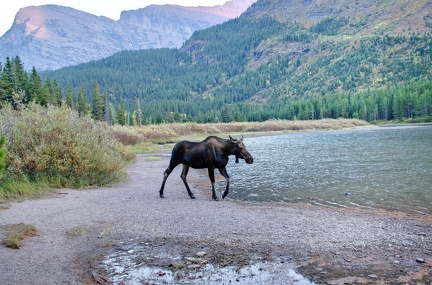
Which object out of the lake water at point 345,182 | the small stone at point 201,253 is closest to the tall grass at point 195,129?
the lake water at point 345,182

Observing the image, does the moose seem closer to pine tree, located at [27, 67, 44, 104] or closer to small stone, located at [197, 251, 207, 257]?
small stone, located at [197, 251, 207, 257]

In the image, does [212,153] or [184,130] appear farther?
[184,130]

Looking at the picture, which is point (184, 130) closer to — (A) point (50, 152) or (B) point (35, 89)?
(B) point (35, 89)

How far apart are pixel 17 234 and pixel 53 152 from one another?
9148 millimetres

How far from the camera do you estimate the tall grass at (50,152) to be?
58.2 feet

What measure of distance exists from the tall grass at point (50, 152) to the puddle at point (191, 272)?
384 inches

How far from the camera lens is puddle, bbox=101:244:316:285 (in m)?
7.77

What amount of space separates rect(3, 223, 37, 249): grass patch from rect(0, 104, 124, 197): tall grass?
564 cm

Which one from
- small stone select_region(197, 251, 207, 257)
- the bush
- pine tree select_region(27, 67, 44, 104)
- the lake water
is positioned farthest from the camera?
pine tree select_region(27, 67, 44, 104)

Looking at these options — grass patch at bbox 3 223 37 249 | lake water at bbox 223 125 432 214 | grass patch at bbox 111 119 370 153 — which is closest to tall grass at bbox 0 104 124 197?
grass patch at bbox 3 223 37 249

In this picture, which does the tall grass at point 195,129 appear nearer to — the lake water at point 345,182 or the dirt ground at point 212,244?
the lake water at point 345,182

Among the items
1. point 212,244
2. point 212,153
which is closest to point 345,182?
point 212,153

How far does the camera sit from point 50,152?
18.5 m

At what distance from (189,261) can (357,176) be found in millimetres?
17850
